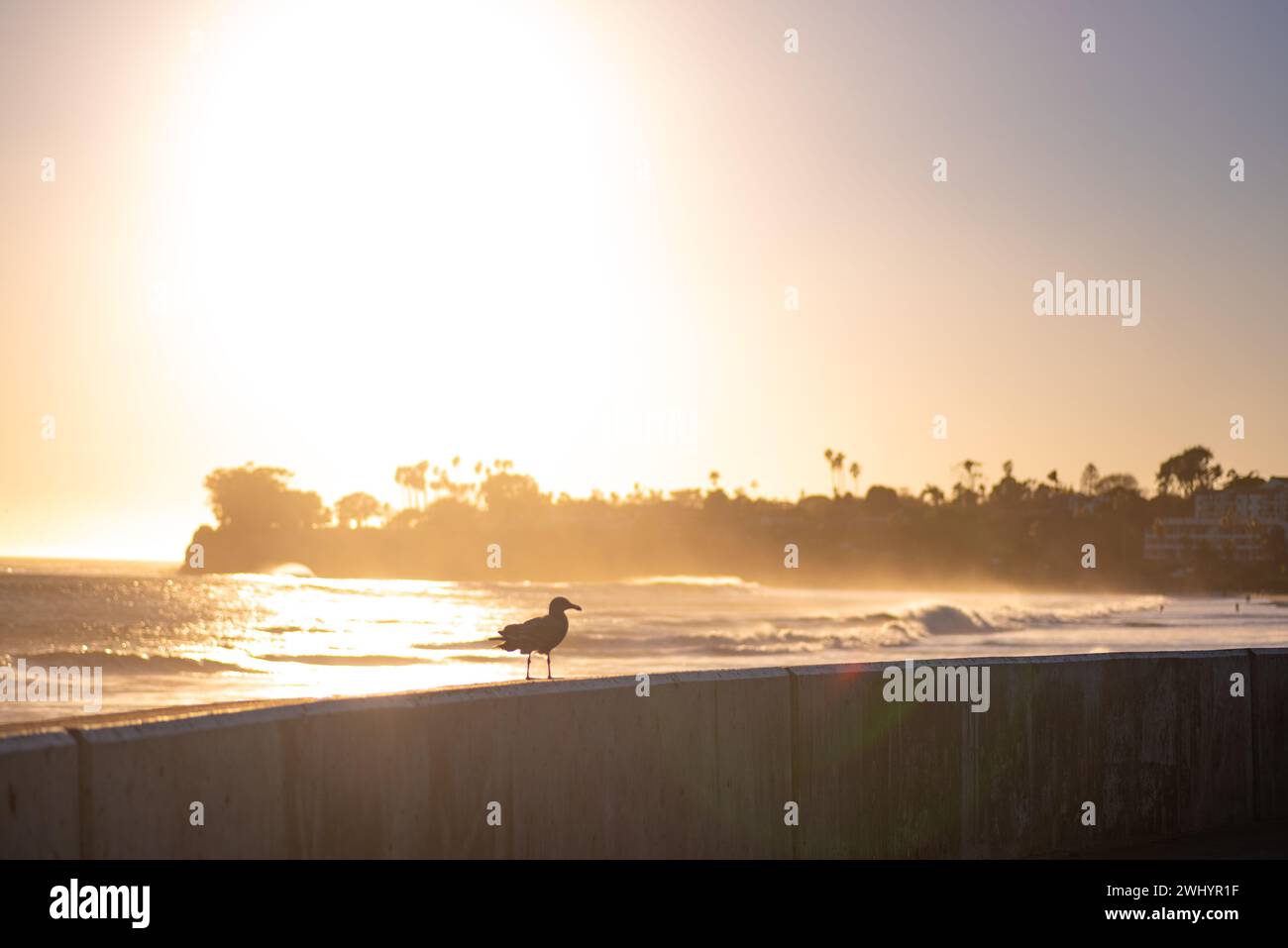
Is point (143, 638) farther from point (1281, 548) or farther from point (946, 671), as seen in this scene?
point (1281, 548)

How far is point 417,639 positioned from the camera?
60.2 metres

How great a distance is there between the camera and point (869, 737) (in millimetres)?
8070

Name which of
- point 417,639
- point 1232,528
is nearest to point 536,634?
point 417,639

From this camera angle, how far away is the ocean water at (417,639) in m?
38.5

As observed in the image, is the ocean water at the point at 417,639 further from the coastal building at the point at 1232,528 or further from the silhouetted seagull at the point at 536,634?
the coastal building at the point at 1232,528

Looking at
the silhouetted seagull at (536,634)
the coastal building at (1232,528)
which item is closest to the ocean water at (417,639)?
the silhouetted seagull at (536,634)

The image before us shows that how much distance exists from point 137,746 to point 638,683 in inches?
107

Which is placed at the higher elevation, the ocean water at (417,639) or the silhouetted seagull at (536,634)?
the silhouetted seagull at (536,634)

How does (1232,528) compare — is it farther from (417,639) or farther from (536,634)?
(536,634)
